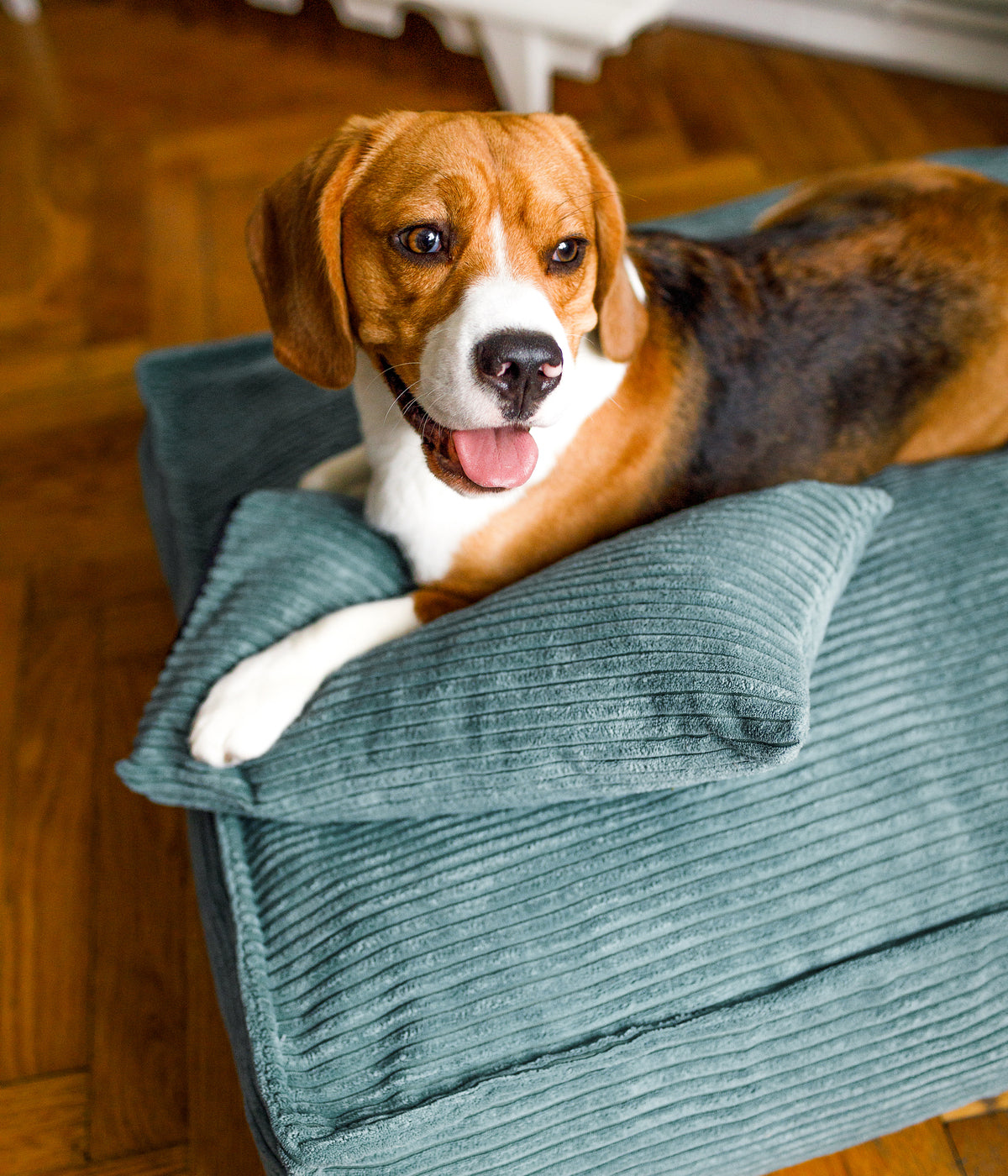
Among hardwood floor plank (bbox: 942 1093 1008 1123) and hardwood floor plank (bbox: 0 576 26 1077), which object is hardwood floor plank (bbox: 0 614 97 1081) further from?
hardwood floor plank (bbox: 942 1093 1008 1123)

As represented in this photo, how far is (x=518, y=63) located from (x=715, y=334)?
1809 millimetres

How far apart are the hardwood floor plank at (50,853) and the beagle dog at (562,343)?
0.67 m

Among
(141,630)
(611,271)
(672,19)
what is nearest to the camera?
(611,271)

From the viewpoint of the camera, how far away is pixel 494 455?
1.35m

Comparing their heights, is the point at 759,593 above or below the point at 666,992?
above

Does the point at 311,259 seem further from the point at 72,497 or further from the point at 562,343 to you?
the point at 72,497

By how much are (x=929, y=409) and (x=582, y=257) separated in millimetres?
674

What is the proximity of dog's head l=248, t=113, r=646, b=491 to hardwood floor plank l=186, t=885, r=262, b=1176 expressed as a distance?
1.02 m

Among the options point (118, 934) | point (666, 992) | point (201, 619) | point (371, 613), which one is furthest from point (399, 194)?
point (118, 934)

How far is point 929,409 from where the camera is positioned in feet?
5.41

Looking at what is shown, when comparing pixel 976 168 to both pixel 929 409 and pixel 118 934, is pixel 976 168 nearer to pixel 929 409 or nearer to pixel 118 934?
pixel 929 409

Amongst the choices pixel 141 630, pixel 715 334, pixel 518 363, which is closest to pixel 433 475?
pixel 518 363

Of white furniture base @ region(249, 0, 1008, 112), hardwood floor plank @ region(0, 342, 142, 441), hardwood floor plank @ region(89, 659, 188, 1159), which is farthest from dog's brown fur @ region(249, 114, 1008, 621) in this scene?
white furniture base @ region(249, 0, 1008, 112)

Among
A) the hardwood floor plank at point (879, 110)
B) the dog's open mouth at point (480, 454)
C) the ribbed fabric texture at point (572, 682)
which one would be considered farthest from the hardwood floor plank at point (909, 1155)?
the hardwood floor plank at point (879, 110)
